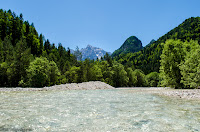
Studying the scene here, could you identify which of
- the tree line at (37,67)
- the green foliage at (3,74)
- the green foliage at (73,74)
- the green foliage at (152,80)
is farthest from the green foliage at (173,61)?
the green foliage at (152,80)

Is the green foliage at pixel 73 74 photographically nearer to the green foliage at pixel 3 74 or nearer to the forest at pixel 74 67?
the forest at pixel 74 67

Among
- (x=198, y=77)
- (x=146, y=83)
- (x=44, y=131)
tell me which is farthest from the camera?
(x=146, y=83)

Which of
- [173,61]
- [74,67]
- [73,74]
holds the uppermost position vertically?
[74,67]

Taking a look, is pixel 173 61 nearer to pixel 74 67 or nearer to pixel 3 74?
pixel 74 67

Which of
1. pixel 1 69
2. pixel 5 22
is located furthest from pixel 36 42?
pixel 1 69

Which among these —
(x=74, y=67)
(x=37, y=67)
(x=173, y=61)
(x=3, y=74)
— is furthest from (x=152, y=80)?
(x=3, y=74)

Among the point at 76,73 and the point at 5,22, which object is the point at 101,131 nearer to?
the point at 76,73

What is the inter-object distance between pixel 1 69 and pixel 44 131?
57.4 metres

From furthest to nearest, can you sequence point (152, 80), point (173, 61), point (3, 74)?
point (152, 80), point (3, 74), point (173, 61)

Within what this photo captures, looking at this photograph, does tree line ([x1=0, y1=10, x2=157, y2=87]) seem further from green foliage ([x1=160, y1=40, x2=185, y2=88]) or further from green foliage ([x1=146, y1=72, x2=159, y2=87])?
green foliage ([x1=160, y1=40, x2=185, y2=88])

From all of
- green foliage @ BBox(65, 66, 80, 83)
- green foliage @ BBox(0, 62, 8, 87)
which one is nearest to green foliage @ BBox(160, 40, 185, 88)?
green foliage @ BBox(65, 66, 80, 83)

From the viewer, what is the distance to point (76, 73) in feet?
262

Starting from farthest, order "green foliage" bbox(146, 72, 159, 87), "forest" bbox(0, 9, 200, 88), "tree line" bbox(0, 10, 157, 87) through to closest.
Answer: "green foliage" bbox(146, 72, 159, 87) < "tree line" bbox(0, 10, 157, 87) < "forest" bbox(0, 9, 200, 88)

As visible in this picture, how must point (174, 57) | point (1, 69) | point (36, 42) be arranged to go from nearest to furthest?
point (174, 57)
point (1, 69)
point (36, 42)
